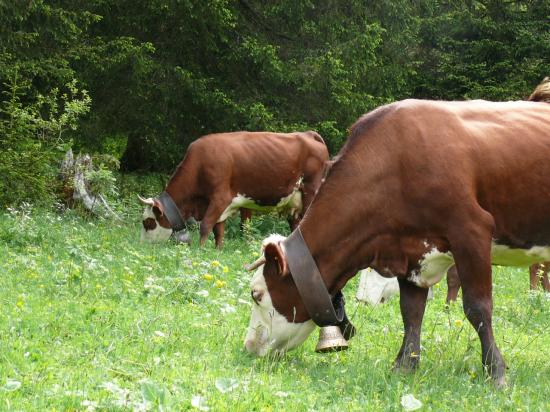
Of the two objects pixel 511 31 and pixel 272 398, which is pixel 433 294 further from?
pixel 511 31

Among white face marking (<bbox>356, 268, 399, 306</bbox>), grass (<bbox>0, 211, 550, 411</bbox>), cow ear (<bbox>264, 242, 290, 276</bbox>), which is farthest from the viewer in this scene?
white face marking (<bbox>356, 268, 399, 306</bbox>)

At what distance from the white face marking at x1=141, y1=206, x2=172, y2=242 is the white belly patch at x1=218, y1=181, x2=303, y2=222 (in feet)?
3.56

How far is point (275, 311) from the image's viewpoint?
5855mm

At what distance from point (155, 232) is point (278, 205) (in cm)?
262

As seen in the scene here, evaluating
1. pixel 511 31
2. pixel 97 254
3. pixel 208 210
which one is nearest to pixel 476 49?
pixel 511 31

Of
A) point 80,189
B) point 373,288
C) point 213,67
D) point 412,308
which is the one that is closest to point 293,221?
point 80,189

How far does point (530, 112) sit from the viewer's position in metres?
6.20

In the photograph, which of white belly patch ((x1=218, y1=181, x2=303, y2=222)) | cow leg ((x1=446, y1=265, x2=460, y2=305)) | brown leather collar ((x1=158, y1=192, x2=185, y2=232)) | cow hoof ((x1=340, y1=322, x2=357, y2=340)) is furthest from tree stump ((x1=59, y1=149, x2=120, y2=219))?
cow hoof ((x1=340, y1=322, x2=357, y2=340))

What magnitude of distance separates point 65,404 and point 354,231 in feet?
8.08

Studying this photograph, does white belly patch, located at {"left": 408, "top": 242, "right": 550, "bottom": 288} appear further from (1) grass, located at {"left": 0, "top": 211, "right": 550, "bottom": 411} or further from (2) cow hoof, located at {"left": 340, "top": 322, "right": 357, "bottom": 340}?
(2) cow hoof, located at {"left": 340, "top": 322, "right": 357, "bottom": 340}

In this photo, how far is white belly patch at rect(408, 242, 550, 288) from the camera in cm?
564

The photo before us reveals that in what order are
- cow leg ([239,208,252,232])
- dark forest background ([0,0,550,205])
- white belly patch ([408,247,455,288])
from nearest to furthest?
white belly patch ([408,247,455,288])
cow leg ([239,208,252,232])
dark forest background ([0,0,550,205])

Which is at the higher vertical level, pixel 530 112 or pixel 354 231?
pixel 530 112

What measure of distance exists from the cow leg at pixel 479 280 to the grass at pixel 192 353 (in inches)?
4.9
